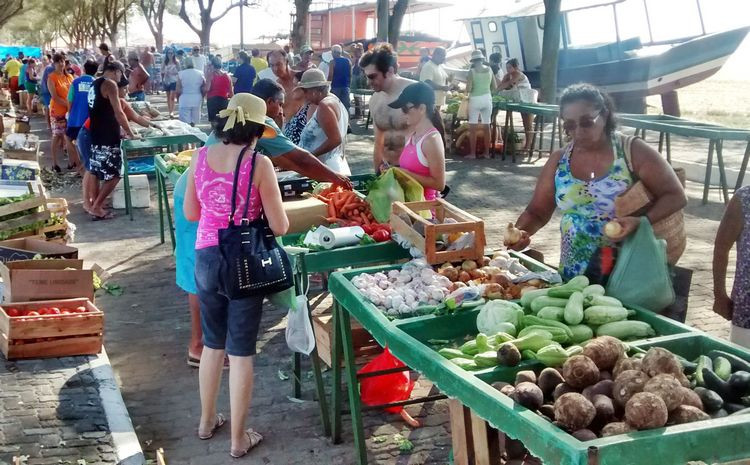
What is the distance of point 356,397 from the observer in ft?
14.0

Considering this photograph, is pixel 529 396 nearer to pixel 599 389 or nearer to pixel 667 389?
pixel 599 389

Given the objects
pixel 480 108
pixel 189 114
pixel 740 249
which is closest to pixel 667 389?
pixel 740 249

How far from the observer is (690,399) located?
2609 mm

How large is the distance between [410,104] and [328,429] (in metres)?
2.22

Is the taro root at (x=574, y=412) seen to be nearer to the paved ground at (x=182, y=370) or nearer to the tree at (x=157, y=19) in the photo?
the paved ground at (x=182, y=370)

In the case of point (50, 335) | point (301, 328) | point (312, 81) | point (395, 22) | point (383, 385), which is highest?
point (395, 22)

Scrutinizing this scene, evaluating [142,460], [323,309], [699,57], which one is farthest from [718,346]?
[699,57]

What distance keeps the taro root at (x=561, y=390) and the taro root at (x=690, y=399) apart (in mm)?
382

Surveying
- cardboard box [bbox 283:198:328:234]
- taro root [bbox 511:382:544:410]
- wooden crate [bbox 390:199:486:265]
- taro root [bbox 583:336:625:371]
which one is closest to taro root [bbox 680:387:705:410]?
taro root [bbox 583:336:625:371]

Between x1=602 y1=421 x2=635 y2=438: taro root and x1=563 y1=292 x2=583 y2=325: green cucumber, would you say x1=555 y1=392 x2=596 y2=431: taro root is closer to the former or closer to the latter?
x1=602 y1=421 x2=635 y2=438: taro root

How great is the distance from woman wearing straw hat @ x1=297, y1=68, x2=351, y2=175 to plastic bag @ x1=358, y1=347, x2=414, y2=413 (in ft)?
7.98

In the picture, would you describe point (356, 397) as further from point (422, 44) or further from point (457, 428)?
point (422, 44)

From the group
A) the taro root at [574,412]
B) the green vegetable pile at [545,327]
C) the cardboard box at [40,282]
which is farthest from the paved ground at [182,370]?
the taro root at [574,412]

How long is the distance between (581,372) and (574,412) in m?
0.31
